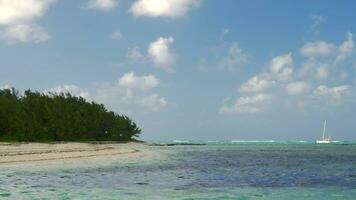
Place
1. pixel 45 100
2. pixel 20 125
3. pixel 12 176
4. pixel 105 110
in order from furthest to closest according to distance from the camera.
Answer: pixel 105 110 → pixel 45 100 → pixel 20 125 → pixel 12 176

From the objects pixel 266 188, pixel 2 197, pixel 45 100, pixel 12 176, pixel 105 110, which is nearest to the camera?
pixel 2 197

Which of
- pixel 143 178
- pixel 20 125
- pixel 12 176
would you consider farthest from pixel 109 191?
pixel 20 125

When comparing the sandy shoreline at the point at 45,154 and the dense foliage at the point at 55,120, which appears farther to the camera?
the dense foliage at the point at 55,120

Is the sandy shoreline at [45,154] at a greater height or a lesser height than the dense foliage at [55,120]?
lesser

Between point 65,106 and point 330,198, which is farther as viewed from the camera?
point 65,106

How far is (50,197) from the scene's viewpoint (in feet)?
76.1

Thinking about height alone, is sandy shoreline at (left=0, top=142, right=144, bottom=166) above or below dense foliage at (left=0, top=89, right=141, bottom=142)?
below

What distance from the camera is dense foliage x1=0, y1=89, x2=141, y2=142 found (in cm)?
11475

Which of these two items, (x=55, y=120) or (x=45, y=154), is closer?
(x=45, y=154)

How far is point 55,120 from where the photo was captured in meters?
135

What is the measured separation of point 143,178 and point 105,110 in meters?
140

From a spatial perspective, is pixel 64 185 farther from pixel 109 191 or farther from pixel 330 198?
pixel 330 198

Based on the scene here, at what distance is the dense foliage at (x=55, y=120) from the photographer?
114750 millimetres

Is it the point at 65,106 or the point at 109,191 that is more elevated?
the point at 65,106
